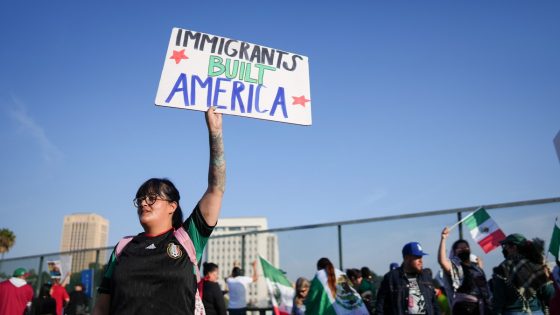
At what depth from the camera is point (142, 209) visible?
7.91ft

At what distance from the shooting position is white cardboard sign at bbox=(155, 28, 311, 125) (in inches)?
129

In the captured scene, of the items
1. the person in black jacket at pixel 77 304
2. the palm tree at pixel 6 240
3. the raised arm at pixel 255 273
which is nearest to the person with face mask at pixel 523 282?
the raised arm at pixel 255 273

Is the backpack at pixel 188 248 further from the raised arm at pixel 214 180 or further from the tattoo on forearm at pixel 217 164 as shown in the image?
the tattoo on forearm at pixel 217 164

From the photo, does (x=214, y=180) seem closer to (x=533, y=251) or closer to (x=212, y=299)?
(x=533, y=251)

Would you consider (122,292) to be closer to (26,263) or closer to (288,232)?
(288,232)

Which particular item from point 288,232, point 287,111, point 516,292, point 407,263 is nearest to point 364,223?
point 288,232

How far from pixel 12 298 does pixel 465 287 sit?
26.0ft

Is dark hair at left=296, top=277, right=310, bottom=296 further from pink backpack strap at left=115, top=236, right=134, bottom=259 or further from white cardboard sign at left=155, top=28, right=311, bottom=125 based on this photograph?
pink backpack strap at left=115, top=236, right=134, bottom=259

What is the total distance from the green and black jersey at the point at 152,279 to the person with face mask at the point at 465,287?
14.1 feet

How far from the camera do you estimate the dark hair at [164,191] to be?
246cm

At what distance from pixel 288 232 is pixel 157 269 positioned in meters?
7.98

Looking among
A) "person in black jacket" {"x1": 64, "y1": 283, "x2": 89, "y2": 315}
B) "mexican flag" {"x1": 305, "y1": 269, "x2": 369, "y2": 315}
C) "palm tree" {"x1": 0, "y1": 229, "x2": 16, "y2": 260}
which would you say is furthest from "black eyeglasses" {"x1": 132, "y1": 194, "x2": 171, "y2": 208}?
"palm tree" {"x1": 0, "y1": 229, "x2": 16, "y2": 260}

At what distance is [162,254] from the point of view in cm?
220

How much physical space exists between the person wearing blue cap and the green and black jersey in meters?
3.86
